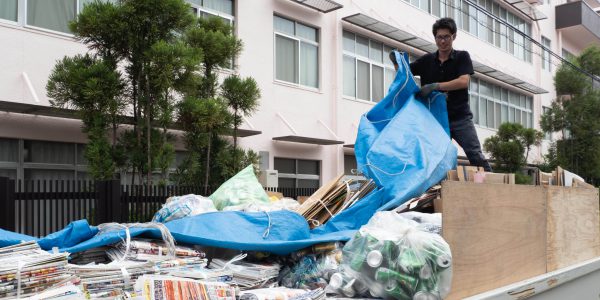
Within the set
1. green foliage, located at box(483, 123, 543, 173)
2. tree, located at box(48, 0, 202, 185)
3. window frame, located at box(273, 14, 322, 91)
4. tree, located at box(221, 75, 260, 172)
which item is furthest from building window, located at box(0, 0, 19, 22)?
green foliage, located at box(483, 123, 543, 173)

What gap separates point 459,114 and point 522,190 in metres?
1.51

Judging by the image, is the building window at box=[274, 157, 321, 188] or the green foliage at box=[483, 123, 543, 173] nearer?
the building window at box=[274, 157, 321, 188]

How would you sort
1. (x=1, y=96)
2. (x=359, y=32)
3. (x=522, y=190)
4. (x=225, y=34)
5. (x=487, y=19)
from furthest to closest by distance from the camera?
(x=487, y=19) < (x=359, y=32) < (x=225, y=34) < (x=1, y=96) < (x=522, y=190)

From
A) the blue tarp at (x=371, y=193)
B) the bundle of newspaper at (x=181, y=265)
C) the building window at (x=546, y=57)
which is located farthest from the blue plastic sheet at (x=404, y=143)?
the building window at (x=546, y=57)

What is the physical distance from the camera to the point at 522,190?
8.96 feet

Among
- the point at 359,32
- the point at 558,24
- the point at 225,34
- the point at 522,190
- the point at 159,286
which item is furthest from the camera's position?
the point at 558,24

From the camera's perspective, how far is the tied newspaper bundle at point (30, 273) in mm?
1775

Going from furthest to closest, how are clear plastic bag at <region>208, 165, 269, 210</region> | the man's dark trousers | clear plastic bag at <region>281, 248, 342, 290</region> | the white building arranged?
1. the white building
2. the man's dark trousers
3. clear plastic bag at <region>208, 165, 269, 210</region>
4. clear plastic bag at <region>281, 248, 342, 290</region>

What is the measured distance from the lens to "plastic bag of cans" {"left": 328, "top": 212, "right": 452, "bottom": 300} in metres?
2.07

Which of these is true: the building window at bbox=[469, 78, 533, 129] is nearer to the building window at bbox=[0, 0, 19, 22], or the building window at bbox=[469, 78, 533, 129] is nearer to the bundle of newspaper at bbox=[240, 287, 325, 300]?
the building window at bbox=[0, 0, 19, 22]

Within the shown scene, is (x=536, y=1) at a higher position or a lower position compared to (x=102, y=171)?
higher

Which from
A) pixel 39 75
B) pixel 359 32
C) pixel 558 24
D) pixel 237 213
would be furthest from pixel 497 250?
pixel 558 24

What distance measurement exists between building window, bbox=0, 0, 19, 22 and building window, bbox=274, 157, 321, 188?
6.32m

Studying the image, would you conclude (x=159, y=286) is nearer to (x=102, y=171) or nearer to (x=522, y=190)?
(x=522, y=190)
